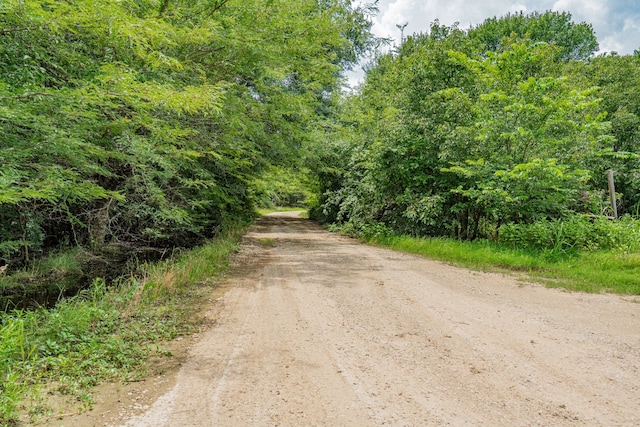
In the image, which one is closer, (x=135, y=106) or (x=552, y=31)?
(x=135, y=106)

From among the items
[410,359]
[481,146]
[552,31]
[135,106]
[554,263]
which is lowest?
[410,359]

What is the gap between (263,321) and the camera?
5109mm

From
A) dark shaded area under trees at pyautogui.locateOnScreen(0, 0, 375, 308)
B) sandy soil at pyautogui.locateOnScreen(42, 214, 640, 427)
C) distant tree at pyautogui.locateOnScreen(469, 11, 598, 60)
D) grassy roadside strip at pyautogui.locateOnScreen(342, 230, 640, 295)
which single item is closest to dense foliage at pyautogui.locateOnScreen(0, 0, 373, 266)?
dark shaded area under trees at pyautogui.locateOnScreen(0, 0, 375, 308)

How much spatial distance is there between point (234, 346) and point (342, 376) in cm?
133

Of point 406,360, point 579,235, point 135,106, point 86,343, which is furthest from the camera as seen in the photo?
point 579,235

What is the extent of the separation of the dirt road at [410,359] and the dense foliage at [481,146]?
419 cm

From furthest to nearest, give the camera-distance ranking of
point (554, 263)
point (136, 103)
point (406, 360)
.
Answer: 1. point (554, 263)
2. point (136, 103)
3. point (406, 360)

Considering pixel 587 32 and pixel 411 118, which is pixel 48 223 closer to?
pixel 411 118

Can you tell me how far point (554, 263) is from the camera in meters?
8.76

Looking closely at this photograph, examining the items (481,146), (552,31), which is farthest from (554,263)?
(552,31)

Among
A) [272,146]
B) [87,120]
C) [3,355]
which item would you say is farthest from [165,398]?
[272,146]

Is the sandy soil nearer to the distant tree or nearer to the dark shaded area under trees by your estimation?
the dark shaded area under trees

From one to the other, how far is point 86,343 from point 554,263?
8847 mm

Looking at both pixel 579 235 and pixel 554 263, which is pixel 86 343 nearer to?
pixel 554 263
